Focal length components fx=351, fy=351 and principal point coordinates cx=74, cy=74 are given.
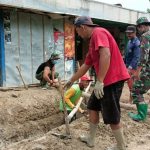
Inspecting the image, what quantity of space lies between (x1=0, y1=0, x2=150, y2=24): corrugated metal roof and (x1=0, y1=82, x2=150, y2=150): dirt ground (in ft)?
7.85

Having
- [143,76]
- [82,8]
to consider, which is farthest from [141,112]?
[82,8]

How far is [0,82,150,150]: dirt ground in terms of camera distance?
5008mm

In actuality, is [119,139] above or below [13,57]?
below

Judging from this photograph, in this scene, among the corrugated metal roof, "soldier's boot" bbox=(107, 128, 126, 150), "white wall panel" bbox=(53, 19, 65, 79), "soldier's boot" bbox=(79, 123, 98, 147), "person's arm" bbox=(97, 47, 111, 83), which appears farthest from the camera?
"white wall panel" bbox=(53, 19, 65, 79)

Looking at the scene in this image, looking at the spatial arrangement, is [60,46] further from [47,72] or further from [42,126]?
[42,126]

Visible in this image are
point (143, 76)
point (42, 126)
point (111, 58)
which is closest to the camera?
point (111, 58)

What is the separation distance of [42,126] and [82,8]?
547 cm

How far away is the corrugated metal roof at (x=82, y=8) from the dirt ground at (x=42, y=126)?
2393mm

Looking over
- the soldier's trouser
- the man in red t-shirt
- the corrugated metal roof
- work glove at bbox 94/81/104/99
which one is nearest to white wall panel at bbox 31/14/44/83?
the corrugated metal roof

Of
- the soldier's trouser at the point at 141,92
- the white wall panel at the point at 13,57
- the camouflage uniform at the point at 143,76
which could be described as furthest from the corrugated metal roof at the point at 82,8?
the soldier's trouser at the point at 141,92

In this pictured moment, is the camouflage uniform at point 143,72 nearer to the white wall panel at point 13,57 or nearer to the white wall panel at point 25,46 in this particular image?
the white wall panel at point 13,57

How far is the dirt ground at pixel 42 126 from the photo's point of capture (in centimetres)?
501

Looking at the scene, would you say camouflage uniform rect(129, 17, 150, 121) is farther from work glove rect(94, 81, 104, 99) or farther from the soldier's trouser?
work glove rect(94, 81, 104, 99)

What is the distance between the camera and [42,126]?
8.43m
